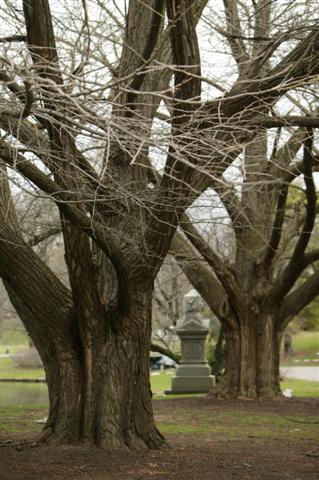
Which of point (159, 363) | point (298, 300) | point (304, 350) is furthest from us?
point (304, 350)

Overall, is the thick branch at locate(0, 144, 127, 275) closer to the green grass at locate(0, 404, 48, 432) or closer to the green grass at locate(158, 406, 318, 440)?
the green grass at locate(158, 406, 318, 440)

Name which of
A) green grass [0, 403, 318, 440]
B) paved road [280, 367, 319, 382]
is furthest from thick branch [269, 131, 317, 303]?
paved road [280, 367, 319, 382]

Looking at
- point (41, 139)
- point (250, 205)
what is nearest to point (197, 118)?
point (41, 139)

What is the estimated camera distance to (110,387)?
8.97 meters

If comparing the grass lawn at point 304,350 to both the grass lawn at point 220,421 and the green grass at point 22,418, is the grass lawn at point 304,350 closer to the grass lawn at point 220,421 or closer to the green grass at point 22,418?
the grass lawn at point 220,421

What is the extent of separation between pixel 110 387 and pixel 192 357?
39.9 feet

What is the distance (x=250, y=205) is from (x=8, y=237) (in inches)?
370

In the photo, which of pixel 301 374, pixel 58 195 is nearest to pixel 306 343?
pixel 301 374

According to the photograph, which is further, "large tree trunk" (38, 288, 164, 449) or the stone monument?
the stone monument

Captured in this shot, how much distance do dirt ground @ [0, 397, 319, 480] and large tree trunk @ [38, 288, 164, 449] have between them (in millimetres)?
264

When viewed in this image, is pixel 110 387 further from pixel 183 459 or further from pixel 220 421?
pixel 220 421

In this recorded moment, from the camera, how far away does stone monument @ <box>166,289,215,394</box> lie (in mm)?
20516

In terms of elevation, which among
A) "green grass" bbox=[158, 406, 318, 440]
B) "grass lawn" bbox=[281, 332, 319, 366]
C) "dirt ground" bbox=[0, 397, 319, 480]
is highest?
"grass lawn" bbox=[281, 332, 319, 366]

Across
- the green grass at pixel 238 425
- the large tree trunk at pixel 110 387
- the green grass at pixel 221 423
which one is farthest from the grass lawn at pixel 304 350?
the large tree trunk at pixel 110 387
